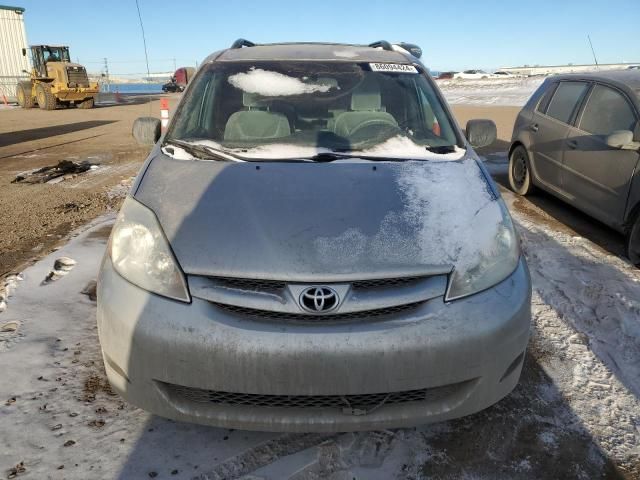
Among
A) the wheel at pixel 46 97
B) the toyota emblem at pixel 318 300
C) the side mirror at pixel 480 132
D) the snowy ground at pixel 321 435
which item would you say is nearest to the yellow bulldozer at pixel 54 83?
the wheel at pixel 46 97

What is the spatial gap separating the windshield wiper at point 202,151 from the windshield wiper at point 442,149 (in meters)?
1.12

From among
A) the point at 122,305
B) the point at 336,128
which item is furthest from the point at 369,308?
the point at 336,128

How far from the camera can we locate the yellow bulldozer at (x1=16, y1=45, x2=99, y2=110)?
79.0ft

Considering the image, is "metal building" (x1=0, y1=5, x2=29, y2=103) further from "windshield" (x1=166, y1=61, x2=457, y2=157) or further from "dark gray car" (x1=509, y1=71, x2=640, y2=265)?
"windshield" (x1=166, y1=61, x2=457, y2=157)

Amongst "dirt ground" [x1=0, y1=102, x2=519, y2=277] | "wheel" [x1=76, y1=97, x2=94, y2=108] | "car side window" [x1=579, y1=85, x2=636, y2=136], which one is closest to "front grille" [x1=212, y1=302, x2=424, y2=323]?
"dirt ground" [x1=0, y1=102, x2=519, y2=277]

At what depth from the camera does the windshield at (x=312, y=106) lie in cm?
305

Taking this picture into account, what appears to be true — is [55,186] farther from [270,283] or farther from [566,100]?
[566,100]

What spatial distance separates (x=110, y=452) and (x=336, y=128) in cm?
212

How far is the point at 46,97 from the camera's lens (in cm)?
2372

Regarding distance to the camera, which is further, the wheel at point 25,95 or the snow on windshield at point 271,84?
the wheel at point 25,95

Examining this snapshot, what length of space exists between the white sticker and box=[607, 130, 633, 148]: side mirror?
85.1 inches

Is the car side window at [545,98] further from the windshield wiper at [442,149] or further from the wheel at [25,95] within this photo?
the wheel at [25,95]

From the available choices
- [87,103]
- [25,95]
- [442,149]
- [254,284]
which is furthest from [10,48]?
[254,284]

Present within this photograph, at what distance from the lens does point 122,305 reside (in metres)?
1.96
